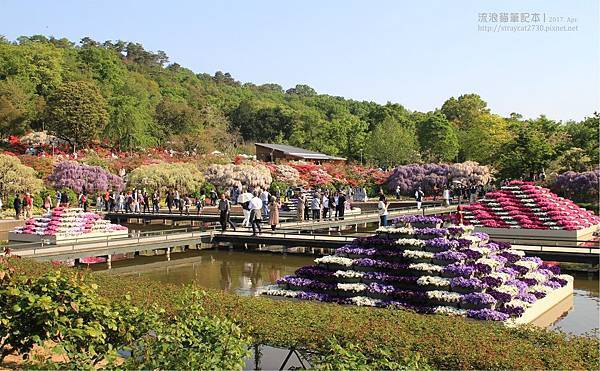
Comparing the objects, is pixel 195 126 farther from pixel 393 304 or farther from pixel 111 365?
pixel 111 365

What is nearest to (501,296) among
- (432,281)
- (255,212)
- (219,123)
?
(432,281)

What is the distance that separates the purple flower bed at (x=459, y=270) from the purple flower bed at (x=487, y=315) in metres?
0.86

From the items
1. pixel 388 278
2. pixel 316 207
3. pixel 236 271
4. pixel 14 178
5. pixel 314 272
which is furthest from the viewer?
pixel 14 178

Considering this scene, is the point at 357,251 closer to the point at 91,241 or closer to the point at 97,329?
the point at 97,329

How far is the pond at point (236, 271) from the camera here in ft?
52.4

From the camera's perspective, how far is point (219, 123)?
8362 cm

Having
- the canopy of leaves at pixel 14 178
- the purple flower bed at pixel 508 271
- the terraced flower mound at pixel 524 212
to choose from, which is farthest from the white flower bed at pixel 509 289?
the canopy of leaves at pixel 14 178

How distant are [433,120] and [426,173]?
20.2 m

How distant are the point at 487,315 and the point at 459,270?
1201 mm

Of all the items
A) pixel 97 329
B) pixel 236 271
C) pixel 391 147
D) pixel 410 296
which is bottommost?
pixel 236 271

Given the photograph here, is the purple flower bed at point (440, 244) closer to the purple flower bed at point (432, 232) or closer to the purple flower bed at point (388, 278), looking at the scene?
the purple flower bed at point (432, 232)

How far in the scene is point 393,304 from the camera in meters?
13.3

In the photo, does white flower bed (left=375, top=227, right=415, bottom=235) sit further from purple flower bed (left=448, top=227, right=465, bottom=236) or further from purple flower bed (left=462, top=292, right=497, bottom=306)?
purple flower bed (left=462, top=292, right=497, bottom=306)

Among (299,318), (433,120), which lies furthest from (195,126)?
(299,318)
